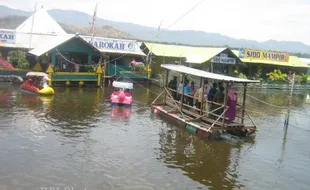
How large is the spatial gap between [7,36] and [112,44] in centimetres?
984

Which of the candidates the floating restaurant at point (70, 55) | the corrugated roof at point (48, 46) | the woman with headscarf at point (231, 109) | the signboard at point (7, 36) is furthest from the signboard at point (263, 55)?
the woman with headscarf at point (231, 109)

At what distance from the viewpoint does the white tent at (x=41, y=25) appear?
35.8 m

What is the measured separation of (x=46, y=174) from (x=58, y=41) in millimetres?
21190

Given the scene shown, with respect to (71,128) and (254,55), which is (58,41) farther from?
(254,55)

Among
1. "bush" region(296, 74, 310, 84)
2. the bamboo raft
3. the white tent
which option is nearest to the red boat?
the bamboo raft

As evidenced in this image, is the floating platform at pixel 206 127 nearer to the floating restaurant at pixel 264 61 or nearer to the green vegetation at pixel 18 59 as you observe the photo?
the green vegetation at pixel 18 59

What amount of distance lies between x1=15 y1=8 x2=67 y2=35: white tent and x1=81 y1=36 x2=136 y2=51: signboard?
16.8ft

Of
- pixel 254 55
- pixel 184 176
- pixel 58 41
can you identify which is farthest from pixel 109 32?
pixel 184 176

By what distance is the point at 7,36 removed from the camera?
30.6m

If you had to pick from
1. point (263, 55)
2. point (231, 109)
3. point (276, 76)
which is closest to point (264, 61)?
point (263, 55)

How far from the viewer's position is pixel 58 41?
96.8ft

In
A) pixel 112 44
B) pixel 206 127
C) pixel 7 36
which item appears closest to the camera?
pixel 206 127

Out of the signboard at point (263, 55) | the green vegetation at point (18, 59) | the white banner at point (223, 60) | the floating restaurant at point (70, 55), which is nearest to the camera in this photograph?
the floating restaurant at point (70, 55)

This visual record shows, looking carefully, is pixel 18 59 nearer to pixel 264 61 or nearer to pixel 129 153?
pixel 129 153
